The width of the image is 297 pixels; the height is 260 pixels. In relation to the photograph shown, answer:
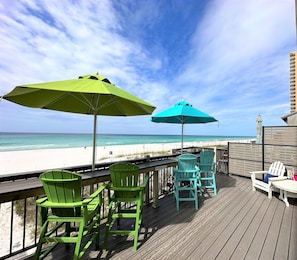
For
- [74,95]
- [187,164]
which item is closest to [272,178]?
[187,164]

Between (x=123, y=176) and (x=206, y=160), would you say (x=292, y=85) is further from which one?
(x=123, y=176)

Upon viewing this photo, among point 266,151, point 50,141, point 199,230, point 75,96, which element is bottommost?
point 199,230

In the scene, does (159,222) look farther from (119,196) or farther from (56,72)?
(56,72)

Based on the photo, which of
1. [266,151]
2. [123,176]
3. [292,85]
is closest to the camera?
[123,176]

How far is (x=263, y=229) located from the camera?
8.43 ft

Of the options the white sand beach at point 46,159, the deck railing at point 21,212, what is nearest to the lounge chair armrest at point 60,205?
the deck railing at point 21,212

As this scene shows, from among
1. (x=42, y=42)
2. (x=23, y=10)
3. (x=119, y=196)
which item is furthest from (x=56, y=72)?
(x=119, y=196)

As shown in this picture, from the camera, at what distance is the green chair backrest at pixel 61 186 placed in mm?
1637

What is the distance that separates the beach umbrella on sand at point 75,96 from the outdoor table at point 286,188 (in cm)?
328

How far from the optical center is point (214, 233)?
2.45m

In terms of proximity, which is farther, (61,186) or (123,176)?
(123,176)

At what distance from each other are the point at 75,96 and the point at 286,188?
4322 millimetres

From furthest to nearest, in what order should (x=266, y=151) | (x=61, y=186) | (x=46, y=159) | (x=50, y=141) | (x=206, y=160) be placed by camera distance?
1. (x=50, y=141)
2. (x=46, y=159)
3. (x=266, y=151)
4. (x=206, y=160)
5. (x=61, y=186)

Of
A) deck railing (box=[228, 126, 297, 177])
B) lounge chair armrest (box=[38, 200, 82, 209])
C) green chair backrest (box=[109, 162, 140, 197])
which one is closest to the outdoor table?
deck railing (box=[228, 126, 297, 177])
